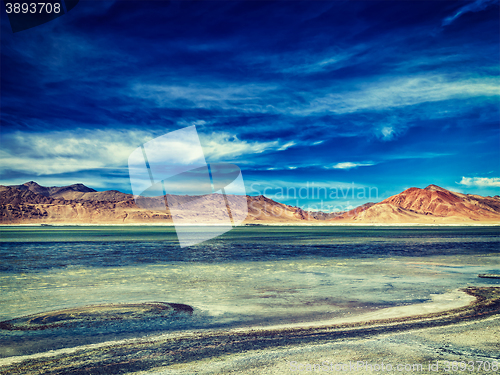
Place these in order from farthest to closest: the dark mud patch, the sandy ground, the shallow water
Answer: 1. the dark mud patch
2. the shallow water
3. the sandy ground

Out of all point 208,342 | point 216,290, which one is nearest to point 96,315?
point 208,342

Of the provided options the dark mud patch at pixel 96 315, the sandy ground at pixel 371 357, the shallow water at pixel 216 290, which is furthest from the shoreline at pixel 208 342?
the dark mud patch at pixel 96 315

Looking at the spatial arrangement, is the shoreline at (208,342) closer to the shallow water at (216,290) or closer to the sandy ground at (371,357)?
the sandy ground at (371,357)

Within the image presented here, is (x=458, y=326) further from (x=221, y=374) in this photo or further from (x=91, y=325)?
(x=91, y=325)

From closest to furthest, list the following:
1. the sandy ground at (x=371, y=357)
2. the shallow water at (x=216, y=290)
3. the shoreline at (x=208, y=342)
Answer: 1. the sandy ground at (x=371, y=357)
2. the shoreline at (x=208, y=342)
3. the shallow water at (x=216, y=290)

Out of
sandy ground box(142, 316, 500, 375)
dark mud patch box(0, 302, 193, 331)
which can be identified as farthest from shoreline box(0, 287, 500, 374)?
dark mud patch box(0, 302, 193, 331)

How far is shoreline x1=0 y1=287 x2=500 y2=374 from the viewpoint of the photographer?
5.37 metres

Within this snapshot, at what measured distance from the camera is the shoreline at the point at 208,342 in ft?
17.6

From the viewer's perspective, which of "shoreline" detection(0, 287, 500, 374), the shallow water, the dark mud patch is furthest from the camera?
the dark mud patch

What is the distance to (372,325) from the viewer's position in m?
7.34

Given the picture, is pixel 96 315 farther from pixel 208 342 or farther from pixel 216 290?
pixel 216 290

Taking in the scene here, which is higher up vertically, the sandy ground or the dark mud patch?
the sandy ground

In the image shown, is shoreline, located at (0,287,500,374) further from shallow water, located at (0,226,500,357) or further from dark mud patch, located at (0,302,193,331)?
dark mud patch, located at (0,302,193,331)

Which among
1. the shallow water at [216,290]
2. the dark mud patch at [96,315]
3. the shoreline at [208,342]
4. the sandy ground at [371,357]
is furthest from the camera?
the dark mud patch at [96,315]
